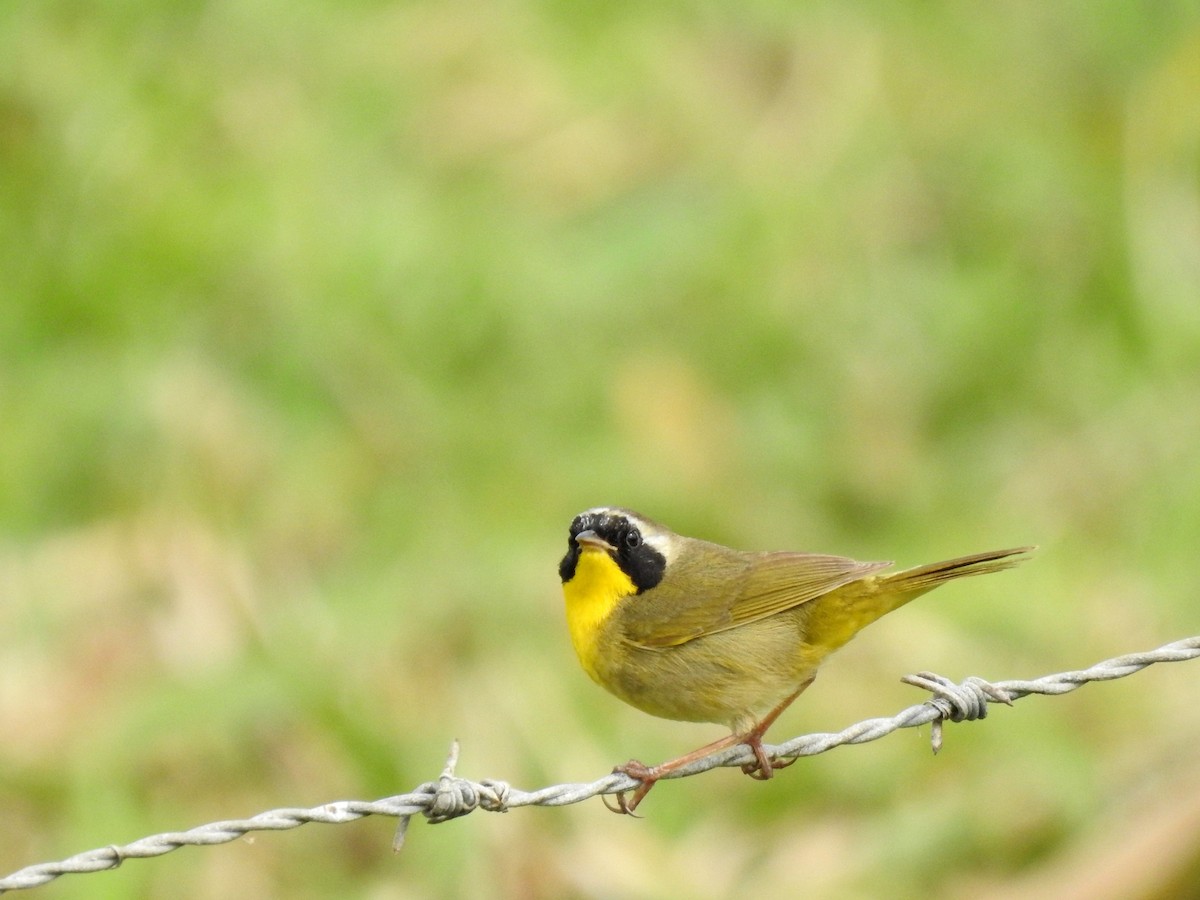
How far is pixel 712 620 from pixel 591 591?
338 mm

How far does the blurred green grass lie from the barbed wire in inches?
75.7

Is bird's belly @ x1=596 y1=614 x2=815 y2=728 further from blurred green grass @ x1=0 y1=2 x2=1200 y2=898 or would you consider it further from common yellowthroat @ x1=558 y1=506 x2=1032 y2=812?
blurred green grass @ x1=0 y1=2 x2=1200 y2=898

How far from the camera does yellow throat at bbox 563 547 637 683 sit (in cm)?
425

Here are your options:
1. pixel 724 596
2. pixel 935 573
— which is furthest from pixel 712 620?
pixel 935 573

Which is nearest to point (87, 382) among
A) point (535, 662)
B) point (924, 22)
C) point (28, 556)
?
point (28, 556)

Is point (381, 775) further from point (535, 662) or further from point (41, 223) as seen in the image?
point (41, 223)

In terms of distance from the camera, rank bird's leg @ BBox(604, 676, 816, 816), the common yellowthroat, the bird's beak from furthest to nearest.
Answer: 1. the bird's beak
2. the common yellowthroat
3. bird's leg @ BBox(604, 676, 816, 816)

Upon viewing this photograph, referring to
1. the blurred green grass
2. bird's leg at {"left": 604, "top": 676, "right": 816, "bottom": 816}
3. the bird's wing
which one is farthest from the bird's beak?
the blurred green grass

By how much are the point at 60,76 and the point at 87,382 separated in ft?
6.59

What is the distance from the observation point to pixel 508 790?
3262 millimetres

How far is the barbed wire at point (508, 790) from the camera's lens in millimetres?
2961

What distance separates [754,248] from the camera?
29.9 ft

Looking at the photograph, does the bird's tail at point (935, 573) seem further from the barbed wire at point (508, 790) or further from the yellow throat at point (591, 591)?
the yellow throat at point (591, 591)

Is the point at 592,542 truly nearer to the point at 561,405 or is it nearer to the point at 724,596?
the point at 724,596
